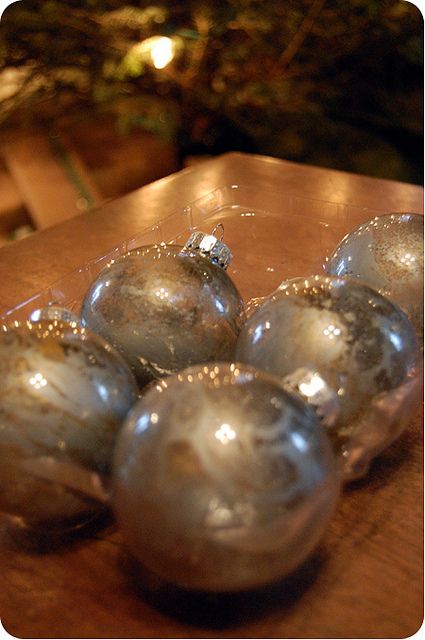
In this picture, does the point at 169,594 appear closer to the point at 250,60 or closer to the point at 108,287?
the point at 108,287

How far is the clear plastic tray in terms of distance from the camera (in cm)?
58

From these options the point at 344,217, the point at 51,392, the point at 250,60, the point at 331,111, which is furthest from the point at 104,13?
the point at 51,392

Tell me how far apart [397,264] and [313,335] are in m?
0.11

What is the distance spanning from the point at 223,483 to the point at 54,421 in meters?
0.09

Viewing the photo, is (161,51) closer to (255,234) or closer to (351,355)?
(255,234)

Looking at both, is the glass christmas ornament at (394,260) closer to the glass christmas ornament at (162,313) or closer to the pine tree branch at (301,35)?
the glass christmas ornament at (162,313)

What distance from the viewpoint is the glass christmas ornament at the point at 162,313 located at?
403 millimetres

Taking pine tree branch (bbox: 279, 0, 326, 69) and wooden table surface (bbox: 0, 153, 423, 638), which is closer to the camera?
wooden table surface (bbox: 0, 153, 423, 638)

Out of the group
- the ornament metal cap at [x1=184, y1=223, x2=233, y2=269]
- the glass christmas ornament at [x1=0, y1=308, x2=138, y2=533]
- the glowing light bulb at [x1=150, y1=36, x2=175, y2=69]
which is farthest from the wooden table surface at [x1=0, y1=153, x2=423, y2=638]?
the glowing light bulb at [x1=150, y1=36, x2=175, y2=69]

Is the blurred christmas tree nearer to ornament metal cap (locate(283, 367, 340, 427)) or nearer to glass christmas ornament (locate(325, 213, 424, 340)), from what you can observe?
glass christmas ornament (locate(325, 213, 424, 340))

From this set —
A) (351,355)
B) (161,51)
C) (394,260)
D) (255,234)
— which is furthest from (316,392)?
(161,51)

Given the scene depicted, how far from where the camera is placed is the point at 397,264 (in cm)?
44

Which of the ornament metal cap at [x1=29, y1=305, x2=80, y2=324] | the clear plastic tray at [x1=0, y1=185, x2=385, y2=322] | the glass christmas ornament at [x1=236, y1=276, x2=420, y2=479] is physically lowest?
the clear plastic tray at [x1=0, y1=185, x2=385, y2=322]

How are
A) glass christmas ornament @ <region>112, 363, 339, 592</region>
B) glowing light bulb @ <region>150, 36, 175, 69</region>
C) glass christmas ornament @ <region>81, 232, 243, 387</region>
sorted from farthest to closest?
glowing light bulb @ <region>150, 36, 175, 69</region>, glass christmas ornament @ <region>81, 232, 243, 387</region>, glass christmas ornament @ <region>112, 363, 339, 592</region>
